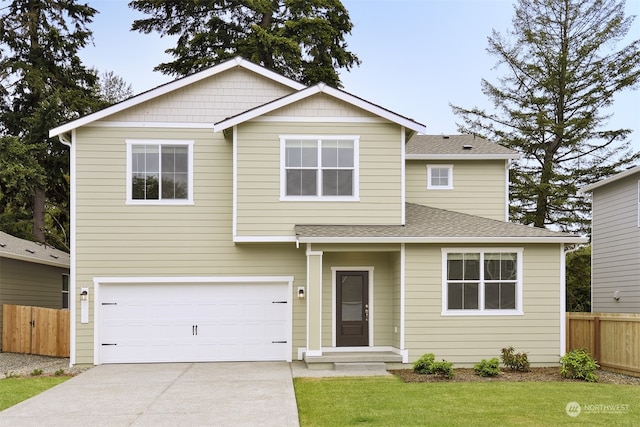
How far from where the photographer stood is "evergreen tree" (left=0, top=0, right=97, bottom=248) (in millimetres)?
26547

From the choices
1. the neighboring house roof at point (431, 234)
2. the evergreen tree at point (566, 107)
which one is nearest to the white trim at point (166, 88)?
the neighboring house roof at point (431, 234)

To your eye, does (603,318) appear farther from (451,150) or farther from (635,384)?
(451,150)

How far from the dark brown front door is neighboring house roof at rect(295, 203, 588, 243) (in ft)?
4.83

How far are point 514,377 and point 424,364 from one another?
6.03 feet

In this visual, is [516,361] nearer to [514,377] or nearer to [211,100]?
[514,377]

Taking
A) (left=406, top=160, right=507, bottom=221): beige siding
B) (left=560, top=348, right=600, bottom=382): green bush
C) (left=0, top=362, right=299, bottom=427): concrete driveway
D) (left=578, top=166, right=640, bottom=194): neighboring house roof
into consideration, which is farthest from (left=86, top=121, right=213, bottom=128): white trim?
(left=578, top=166, right=640, bottom=194): neighboring house roof

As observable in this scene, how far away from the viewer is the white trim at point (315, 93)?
643 inches

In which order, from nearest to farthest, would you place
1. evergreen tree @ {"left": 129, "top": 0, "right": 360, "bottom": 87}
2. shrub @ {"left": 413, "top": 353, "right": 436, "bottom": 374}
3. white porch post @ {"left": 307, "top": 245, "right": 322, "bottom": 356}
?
shrub @ {"left": 413, "top": 353, "right": 436, "bottom": 374}, white porch post @ {"left": 307, "top": 245, "right": 322, "bottom": 356}, evergreen tree @ {"left": 129, "top": 0, "right": 360, "bottom": 87}

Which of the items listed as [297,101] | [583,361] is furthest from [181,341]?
[583,361]

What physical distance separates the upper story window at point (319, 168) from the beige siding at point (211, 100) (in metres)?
1.93

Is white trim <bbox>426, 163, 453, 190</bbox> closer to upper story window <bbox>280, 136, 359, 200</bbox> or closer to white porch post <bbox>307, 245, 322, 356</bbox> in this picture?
upper story window <bbox>280, 136, 359, 200</bbox>

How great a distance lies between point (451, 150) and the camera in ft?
68.3

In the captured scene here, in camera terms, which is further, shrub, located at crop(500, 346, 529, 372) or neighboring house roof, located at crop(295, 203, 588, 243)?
neighboring house roof, located at crop(295, 203, 588, 243)

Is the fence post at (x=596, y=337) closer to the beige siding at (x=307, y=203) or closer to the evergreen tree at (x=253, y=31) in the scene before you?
the beige siding at (x=307, y=203)
